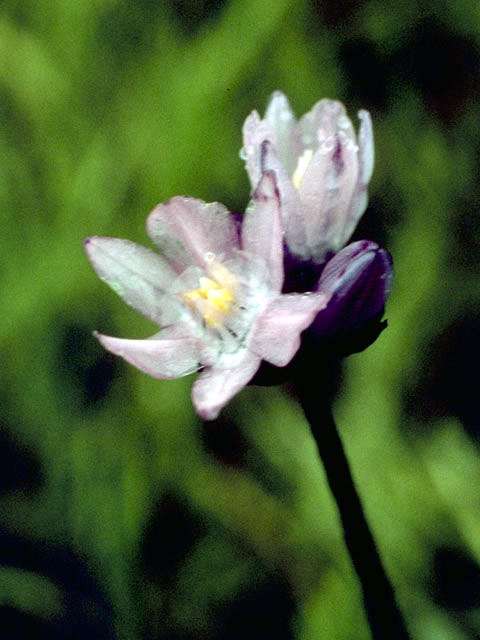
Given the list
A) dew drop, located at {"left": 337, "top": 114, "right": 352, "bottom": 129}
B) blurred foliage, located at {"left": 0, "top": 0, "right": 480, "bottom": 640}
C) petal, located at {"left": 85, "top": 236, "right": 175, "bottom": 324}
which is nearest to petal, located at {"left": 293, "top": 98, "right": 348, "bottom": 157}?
dew drop, located at {"left": 337, "top": 114, "right": 352, "bottom": 129}

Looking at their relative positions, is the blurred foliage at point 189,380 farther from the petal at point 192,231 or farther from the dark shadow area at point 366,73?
the petal at point 192,231

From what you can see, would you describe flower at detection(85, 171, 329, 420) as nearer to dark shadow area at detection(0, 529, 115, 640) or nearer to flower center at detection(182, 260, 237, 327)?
flower center at detection(182, 260, 237, 327)

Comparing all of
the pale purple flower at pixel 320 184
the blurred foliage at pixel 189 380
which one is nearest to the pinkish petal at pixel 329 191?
the pale purple flower at pixel 320 184

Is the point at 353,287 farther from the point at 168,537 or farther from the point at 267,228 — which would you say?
the point at 168,537

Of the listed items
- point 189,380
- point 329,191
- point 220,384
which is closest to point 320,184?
point 329,191

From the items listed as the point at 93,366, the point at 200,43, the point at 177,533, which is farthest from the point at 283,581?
the point at 200,43

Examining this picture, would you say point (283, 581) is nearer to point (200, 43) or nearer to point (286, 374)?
point (286, 374)
